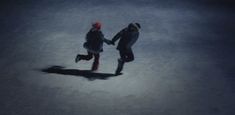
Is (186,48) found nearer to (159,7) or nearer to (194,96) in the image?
(194,96)

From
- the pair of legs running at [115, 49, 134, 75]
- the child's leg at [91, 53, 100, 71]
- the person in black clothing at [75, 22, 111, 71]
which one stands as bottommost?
the child's leg at [91, 53, 100, 71]

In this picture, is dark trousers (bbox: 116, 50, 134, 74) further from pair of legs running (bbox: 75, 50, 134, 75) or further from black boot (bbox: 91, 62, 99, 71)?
black boot (bbox: 91, 62, 99, 71)

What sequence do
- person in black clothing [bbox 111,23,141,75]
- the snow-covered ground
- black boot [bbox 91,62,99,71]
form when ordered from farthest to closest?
1. black boot [bbox 91,62,99,71]
2. person in black clothing [bbox 111,23,141,75]
3. the snow-covered ground

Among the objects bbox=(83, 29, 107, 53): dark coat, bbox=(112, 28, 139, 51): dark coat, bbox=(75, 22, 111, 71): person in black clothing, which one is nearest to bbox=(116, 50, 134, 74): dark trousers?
bbox=(112, 28, 139, 51): dark coat

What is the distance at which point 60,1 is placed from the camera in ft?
63.3

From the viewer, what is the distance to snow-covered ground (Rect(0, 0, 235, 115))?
10367 millimetres

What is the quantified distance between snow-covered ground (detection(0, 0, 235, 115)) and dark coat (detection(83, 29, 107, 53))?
866 millimetres

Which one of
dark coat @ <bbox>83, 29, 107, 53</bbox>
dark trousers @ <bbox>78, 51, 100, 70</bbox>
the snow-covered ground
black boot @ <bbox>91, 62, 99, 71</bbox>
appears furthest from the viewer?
black boot @ <bbox>91, 62, 99, 71</bbox>

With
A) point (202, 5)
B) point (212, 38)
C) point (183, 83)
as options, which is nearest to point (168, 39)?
point (212, 38)

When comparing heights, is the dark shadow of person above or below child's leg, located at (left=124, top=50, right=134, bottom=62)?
below

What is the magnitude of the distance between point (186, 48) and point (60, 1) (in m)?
7.97

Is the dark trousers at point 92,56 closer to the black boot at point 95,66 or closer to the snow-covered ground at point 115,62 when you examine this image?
the black boot at point 95,66

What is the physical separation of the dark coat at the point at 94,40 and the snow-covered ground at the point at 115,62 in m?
0.87

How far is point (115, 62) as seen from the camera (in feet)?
42.5
